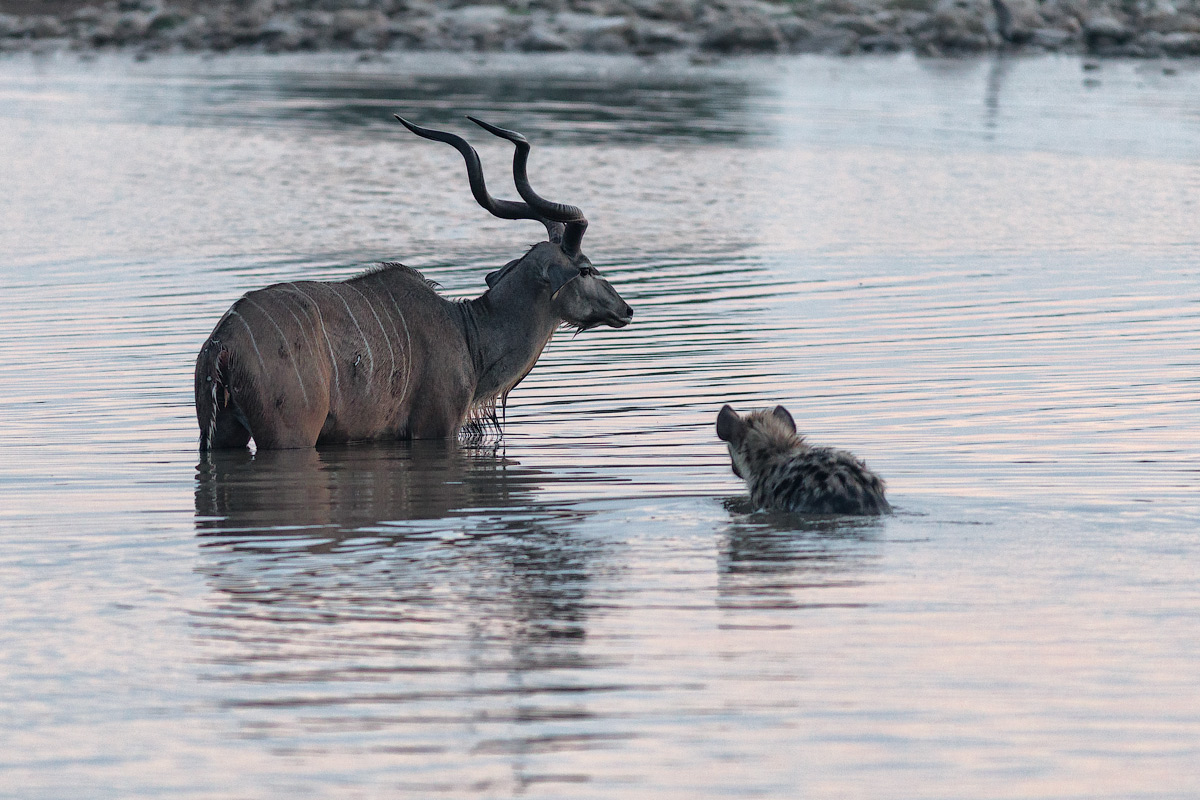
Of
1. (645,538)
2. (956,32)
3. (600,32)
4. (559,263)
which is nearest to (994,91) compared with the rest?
(956,32)

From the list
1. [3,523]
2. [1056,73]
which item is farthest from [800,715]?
[1056,73]

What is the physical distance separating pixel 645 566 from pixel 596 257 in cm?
1128

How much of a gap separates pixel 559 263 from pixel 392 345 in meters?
1.33

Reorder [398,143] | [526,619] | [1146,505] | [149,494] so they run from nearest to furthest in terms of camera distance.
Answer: [526,619] < [1146,505] < [149,494] < [398,143]

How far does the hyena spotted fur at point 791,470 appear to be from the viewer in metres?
8.43

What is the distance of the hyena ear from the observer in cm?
909

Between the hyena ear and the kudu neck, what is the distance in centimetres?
256

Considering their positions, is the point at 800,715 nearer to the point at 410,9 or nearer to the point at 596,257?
the point at 596,257

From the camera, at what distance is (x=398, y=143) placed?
3059cm

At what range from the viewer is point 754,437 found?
9.08 metres

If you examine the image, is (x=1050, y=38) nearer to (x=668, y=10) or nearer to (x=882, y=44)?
(x=882, y=44)

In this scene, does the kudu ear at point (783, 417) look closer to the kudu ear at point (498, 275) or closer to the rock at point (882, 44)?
the kudu ear at point (498, 275)

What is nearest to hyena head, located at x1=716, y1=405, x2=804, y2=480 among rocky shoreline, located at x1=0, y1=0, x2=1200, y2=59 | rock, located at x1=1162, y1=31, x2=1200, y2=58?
rocky shoreline, located at x1=0, y1=0, x2=1200, y2=59

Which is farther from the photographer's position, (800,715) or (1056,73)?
(1056,73)
